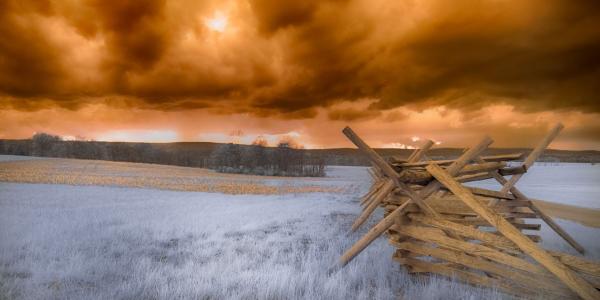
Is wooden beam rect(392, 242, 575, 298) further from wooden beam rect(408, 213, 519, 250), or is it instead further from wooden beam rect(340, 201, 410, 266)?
wooden beam rect(340, 201, 410, 266)

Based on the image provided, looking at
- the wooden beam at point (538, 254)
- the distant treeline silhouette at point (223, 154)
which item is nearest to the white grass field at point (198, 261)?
the wooden beam at point (538, 254)

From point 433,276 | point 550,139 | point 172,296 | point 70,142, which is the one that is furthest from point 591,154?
point 70,142

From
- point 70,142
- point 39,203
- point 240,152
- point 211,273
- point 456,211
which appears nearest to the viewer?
point 211,273

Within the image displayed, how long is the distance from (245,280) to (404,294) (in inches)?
79.7

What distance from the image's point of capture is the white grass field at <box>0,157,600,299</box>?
145 inches

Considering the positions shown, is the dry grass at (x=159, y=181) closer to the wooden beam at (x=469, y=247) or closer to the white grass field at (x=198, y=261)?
the white grass field at (x=198, y=261)

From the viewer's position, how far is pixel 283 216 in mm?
9469

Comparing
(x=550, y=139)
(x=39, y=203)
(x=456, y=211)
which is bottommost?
(x=39, y=203)

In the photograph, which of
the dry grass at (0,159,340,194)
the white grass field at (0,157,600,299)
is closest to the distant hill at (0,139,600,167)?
the dry grass at (0,159,340,194)

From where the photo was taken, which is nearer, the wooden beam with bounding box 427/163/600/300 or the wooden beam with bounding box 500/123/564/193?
the wooden beam with bounding box 427/163/600/300

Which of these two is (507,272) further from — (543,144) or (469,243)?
(543,144)

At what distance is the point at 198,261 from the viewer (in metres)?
5.00

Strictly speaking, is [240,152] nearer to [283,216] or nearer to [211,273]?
[283,216]

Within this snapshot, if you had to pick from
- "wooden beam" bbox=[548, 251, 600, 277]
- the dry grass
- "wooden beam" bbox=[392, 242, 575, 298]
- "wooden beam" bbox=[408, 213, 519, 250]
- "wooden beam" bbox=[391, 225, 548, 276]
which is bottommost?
the dry grass
